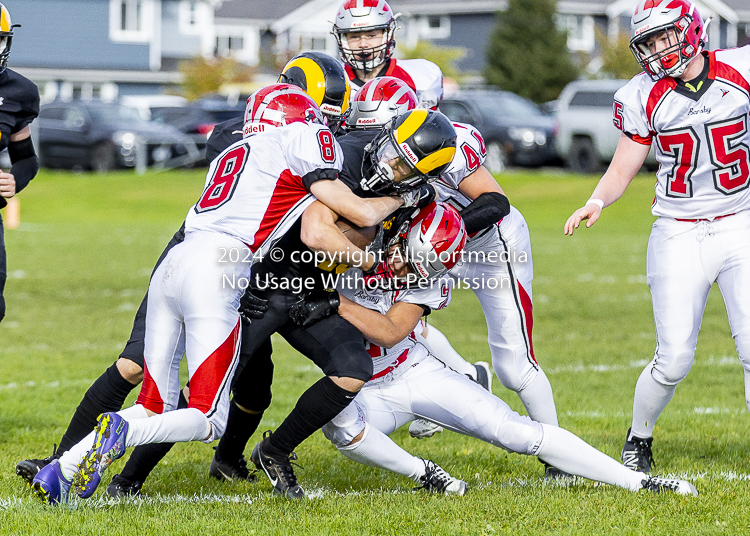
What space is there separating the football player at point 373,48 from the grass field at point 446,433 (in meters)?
1.97

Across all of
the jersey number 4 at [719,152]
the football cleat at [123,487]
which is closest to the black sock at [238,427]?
the football cleat at [123,487]

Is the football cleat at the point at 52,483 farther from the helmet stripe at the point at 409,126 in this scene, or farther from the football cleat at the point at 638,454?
the football cleat at the point at 638,454

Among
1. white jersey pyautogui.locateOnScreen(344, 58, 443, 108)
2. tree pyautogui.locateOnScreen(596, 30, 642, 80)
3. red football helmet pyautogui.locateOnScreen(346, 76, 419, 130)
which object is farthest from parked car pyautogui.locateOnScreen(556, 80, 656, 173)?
red football helmet pyautogui.locateOnScreen(346, 76, 419, 130)

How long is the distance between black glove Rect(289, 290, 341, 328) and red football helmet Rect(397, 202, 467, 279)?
0.36m

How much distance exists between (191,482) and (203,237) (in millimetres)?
1276

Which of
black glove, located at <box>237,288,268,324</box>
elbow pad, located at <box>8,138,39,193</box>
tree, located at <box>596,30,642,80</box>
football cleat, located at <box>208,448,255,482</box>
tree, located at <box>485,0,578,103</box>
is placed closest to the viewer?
black glove, located at <box>237,288,268,324</box>

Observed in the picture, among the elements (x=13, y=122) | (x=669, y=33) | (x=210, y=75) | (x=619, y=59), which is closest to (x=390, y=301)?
(x=669, y=33)

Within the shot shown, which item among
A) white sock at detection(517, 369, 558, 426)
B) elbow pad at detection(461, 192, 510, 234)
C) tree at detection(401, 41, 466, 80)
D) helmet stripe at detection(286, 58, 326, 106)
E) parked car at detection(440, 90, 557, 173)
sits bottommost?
parked car at detection(440, 90, 557, 173)

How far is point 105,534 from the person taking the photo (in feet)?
11.5

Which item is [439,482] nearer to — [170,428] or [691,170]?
[170,428]

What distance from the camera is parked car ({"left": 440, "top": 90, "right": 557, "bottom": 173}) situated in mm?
21828

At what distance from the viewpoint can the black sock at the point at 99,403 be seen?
4.36 meters

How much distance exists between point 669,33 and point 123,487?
310 centimetres

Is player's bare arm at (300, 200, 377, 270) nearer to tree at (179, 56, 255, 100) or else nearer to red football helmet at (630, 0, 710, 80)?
red football helmet at (630, 0, 710, 80)
